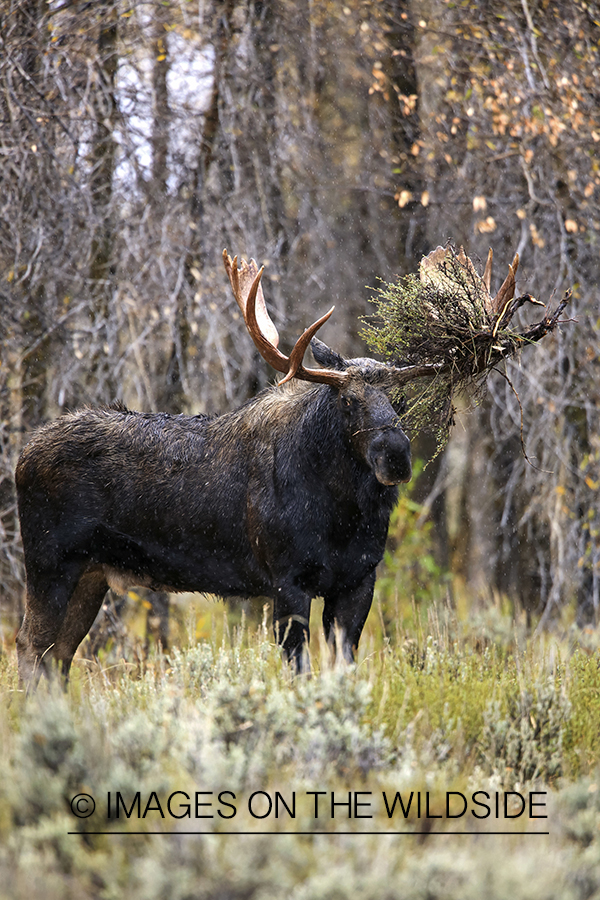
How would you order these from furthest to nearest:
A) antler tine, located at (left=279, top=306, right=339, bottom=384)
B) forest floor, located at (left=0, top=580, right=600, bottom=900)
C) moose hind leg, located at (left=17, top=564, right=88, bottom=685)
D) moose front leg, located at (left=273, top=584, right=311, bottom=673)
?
moose hind leg, located at (left=17, top=564, right=88, bottom=685) → moose front leg, located at (left=273, top=584, right=311, bottom=673) → antler tine, located at (left=279, top=306, right=339, bottom=384) → forest floor, located at (left=0, top=580, right=600, bottom=900)

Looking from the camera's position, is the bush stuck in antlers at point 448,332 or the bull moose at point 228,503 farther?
the bull moose at point 228,503

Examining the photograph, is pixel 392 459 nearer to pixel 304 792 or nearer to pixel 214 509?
pixel 214 509

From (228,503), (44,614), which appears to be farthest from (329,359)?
(44,614)

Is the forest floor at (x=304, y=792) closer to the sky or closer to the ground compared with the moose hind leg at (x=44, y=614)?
closer to the ground

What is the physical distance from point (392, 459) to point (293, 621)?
3.05ft

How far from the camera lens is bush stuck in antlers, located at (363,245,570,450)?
3.98 m

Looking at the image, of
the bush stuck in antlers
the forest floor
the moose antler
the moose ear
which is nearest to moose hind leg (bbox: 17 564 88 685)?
the forest floor

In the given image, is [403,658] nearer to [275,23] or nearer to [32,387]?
[32,387]

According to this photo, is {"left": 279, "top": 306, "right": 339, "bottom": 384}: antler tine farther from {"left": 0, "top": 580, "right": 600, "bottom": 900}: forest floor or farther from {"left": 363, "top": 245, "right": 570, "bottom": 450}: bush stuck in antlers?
{"left": 0, "top": 580, "right": 600, "bottom": 900}: forest floor

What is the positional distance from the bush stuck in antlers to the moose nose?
0.51ft

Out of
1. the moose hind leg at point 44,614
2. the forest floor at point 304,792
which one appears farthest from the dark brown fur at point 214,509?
the forest floor at point 304,792

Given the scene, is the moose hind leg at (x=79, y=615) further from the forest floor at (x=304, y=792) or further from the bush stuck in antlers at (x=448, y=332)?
the bush stuck in antlers at (x=448, y=332)

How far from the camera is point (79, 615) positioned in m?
4.84

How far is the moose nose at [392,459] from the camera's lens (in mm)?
3910
